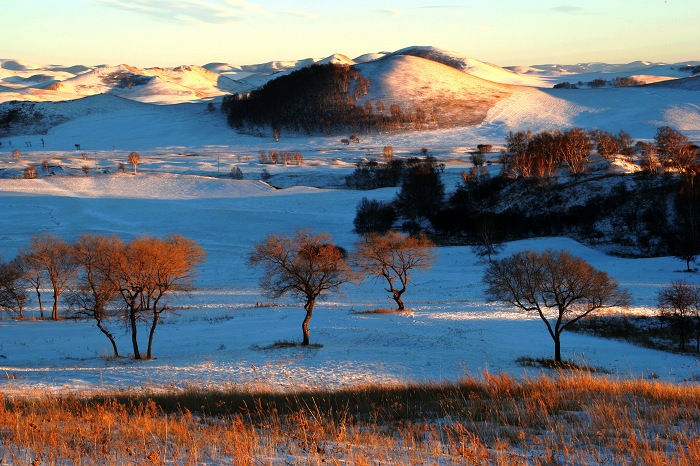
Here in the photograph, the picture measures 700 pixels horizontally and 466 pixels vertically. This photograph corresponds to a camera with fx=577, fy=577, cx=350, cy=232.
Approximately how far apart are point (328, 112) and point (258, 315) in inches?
5853

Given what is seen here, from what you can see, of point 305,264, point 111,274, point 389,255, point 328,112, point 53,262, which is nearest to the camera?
point 111,274

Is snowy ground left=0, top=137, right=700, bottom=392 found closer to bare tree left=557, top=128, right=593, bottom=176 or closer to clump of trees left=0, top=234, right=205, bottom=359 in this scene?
clump of trees left=0, top=234, right=205, bottom=359

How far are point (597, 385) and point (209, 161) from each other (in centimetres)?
12743

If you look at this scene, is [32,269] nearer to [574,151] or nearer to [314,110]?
[574,151]

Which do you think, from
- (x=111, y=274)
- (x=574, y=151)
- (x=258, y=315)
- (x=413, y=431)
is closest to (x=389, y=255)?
(x=258, y=315)

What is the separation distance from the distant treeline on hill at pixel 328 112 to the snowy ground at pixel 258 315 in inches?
2355

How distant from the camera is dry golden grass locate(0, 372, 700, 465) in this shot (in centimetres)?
570

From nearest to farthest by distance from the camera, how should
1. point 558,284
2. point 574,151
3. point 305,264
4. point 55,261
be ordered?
point 558,284 → point 305,264 → point 55,261 → point 574,151

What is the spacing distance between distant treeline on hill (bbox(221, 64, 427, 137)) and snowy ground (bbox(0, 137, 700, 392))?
196ft

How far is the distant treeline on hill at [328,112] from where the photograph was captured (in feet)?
564

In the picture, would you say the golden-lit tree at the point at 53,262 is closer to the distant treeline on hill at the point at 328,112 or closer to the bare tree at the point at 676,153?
the bare tree at the point at 676,153

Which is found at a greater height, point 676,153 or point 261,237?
point 676,153

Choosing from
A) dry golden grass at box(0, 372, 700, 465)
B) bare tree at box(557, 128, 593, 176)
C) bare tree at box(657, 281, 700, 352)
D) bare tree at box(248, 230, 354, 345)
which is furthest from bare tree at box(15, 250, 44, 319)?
bare tree at box(557, 128, 593, 176)

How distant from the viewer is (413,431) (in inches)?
285
